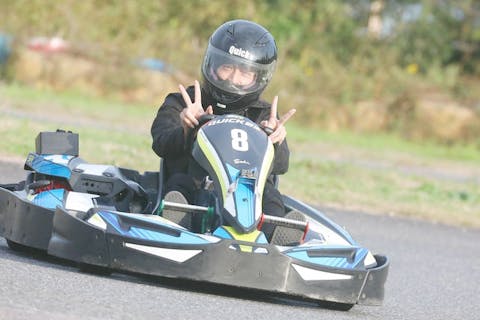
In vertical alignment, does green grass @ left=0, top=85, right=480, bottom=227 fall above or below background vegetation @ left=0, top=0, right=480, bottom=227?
below

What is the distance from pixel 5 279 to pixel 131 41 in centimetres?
1757

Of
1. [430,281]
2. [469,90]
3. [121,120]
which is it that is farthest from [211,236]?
[469,90]

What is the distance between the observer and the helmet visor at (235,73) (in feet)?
21.0

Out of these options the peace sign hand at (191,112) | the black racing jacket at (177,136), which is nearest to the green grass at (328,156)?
the black racing jacket at (177,136)

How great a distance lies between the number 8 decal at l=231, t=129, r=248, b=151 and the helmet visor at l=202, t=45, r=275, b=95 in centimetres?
50

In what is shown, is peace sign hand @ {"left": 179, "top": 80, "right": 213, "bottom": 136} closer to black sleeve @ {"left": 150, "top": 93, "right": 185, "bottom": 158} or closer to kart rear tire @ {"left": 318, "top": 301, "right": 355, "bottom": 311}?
black sleeve @ {"left": 150, "top": 93, "right": 185, "bottom": 158}

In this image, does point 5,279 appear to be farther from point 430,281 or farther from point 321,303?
point 430,281

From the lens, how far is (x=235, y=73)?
6.43 meters

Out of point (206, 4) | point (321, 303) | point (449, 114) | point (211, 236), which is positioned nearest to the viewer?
point (211, 236)

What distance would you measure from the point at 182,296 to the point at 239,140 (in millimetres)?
1014

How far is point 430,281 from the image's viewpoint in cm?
755

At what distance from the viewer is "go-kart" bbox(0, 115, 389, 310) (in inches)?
207

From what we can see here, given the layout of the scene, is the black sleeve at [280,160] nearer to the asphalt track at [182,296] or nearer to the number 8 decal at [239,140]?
the number 8 decal at [239,140]

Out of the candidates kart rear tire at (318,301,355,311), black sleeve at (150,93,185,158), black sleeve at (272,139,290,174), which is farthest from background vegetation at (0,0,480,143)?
kart rear tire at (318,301,355,311)
